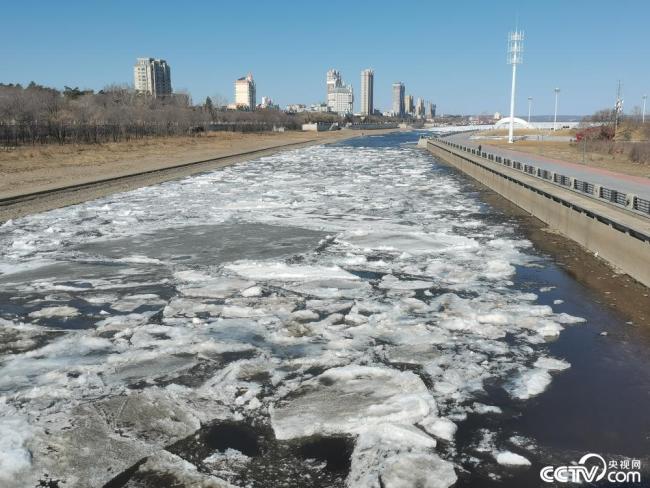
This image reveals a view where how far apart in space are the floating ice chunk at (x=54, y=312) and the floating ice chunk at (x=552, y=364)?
20.7 feet

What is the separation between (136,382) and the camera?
20.7ft

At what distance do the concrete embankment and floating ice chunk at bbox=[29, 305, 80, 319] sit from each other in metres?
9.40

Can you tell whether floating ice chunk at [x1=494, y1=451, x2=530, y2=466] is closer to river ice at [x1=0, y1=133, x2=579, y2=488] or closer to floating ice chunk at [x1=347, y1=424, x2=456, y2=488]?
river ice at [x1=0, y1=133, x2=579, y2=488]

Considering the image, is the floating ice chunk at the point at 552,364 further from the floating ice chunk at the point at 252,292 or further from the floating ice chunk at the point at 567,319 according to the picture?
the floating ice chunk at the point at 252,292

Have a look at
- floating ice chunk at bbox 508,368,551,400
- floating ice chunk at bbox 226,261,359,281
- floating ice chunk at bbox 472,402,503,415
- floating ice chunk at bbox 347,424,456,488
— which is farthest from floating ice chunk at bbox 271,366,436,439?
floating ice chunk at bbox 226,261,359,281

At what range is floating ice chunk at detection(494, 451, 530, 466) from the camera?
4898 millimetres

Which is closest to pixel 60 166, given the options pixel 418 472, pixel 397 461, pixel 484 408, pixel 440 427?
pixel 484 408

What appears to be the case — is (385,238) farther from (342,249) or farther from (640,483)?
(640,483)

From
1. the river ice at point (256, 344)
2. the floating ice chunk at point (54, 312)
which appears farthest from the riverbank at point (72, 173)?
the floating ice chunk at point (54, 312)

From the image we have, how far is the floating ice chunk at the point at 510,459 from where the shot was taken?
4898 mm

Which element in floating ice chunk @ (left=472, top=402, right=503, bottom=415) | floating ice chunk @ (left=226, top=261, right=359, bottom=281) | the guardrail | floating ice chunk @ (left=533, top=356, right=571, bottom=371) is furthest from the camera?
the guardrail

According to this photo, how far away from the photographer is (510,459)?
4949mm

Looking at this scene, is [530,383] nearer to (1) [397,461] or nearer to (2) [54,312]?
(1) [397,461]

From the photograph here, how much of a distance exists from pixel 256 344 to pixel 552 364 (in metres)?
3.55
